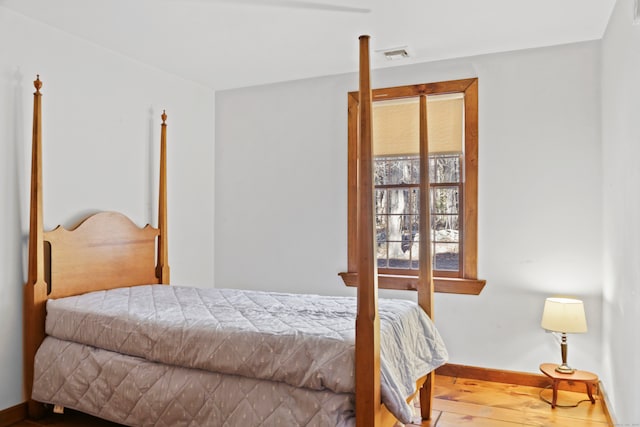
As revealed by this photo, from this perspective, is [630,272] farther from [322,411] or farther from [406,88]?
[406,88]

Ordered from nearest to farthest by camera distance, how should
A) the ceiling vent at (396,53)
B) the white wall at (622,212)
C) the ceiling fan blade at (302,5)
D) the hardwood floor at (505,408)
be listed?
1. the white wall at (622,212)
2. the ceiling fan blade at (302,5)
3. the hardwood floor at (505,408)
4. the ceiling vent at (396,53)

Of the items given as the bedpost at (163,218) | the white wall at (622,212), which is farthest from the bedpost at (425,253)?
the bedpost at (163,218)

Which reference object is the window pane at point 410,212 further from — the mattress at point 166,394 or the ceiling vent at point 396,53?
the mattress at point 166,394

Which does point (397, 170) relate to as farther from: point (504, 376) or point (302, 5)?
point (504, 376)

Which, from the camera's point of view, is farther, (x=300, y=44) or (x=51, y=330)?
(x=300, y=44)

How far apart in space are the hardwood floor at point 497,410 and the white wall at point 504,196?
0.24 meters

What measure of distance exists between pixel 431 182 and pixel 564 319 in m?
A: 1.40

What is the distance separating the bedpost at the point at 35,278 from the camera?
2.78 m

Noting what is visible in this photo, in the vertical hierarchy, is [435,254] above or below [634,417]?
above

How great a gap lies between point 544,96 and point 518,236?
106cm

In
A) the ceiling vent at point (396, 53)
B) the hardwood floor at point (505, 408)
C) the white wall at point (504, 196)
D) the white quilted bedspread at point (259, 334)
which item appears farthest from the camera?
the ceiling vent at point (396, 53)

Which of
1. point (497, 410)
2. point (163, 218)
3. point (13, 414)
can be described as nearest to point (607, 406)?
point (497, 410)

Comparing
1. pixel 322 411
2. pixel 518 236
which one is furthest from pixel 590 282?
pixel 322 411

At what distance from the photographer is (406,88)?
3.84m
